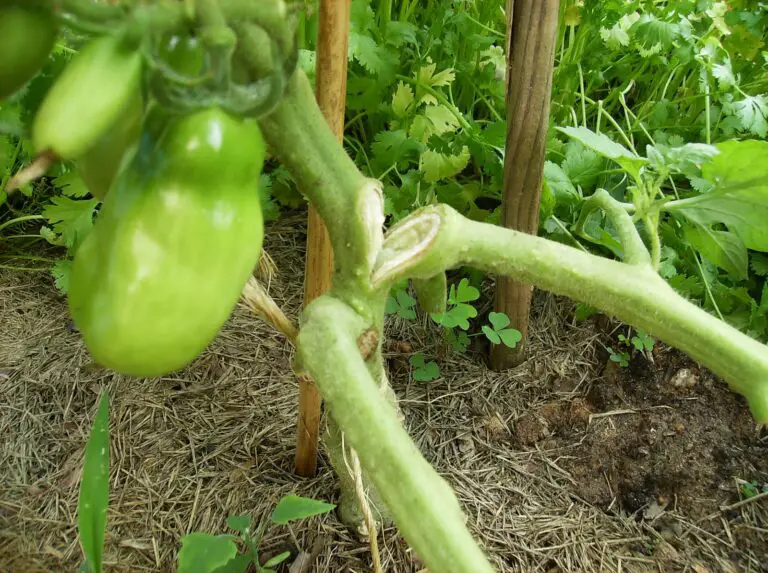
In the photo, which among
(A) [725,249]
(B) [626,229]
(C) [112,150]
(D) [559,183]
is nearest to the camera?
(C) [112,150]

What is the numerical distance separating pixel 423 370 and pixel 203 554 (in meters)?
0.76

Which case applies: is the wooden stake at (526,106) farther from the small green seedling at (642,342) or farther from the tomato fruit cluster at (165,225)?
the tomato fruit cluster at (165,225)

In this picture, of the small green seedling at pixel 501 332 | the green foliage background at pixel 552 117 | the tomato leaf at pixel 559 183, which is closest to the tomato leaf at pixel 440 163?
the green foliage background at pixel 552 117

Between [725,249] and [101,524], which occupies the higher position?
[725,249]

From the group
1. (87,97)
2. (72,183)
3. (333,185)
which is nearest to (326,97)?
(333,185)

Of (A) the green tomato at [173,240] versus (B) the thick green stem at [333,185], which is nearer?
(A) the green tomato at [173,240]

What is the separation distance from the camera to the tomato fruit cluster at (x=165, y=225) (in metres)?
0.56

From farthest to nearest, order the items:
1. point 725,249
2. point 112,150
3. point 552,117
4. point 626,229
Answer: point 552,117, point 725,249, point 626,229, point 112,150

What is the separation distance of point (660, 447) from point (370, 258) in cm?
101

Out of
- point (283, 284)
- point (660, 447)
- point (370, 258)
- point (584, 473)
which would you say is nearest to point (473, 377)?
point (584, 473)

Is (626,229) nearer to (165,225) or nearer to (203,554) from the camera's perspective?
(165,225)

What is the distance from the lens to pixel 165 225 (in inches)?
23.1

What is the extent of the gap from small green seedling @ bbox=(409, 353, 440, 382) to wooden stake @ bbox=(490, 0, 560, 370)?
0.25m

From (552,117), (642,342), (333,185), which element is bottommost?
(642,342)
